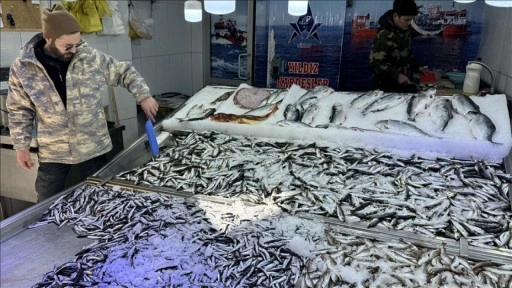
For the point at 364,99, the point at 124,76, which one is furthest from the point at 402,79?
the point at 124,76

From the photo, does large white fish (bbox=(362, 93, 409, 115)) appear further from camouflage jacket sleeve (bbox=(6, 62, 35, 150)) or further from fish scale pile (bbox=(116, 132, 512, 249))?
camouflage jacket sleeve (bbox=(6, 62, 35, 150))

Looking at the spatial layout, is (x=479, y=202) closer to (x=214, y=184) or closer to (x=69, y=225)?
(x=214, y=184)

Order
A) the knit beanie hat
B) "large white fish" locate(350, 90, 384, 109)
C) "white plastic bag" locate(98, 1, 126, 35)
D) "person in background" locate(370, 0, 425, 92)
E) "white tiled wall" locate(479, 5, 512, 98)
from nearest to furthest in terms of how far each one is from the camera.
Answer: the knit beanie hat, "large white fish" locate(350, 90, 384, 109), "white tiled wall" locate(479, 5, 512, 98), "person in background" locate(370, 0, 425, 92), "white plastic bag" locate(98, 1, 126, 35)

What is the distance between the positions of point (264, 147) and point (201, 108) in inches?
38.9

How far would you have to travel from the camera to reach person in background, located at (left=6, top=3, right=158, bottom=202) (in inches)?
107

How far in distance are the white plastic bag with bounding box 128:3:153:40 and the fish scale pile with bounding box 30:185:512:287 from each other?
428 cm

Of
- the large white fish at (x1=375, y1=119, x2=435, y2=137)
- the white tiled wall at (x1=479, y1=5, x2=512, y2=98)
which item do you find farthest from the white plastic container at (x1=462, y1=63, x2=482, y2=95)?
the large white fish at (x1=375, y1=119, x2=435, y2=137)

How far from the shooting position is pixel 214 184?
2.42m

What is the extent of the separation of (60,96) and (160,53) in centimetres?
435

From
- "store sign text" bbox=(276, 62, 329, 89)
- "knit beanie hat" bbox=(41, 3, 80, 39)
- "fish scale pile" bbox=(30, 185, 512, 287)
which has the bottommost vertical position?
"fish scale pile" bbox=(30, 185, 512, 287)

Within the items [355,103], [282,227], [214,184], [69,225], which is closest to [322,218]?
[282,227]

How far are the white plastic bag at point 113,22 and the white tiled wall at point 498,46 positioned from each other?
181 inches

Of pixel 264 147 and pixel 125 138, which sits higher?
pixel 264 147

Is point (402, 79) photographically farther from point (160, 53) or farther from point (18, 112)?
point (160, 53)
